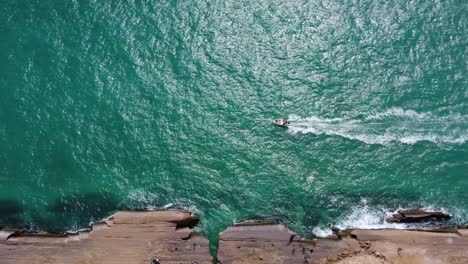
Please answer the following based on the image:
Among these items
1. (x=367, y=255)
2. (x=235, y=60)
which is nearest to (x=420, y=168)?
(x=367, y=255)

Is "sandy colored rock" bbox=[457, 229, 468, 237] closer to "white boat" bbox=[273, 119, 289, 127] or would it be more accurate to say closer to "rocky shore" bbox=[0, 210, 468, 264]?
"rocky shore" bbox=[0, 210, 468, 264]

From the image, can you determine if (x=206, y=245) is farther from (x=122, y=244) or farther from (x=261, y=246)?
(x=122, y=244)

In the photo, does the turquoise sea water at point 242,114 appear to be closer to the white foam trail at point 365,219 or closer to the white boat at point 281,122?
the white foam trail at point 365,219

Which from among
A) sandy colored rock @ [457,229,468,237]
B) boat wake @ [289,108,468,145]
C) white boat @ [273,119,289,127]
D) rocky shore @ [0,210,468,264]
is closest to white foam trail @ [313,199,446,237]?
rocky shore @ [0,210,468,264]

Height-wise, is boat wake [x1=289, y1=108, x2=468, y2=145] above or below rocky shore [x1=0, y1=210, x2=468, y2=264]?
above

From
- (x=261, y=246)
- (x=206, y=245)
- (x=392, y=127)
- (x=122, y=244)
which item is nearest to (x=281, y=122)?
(x=392, y=127)

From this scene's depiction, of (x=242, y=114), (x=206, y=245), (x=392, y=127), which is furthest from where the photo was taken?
(x=242, y=114)

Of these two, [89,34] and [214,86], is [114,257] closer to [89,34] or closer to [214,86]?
[214,86]
